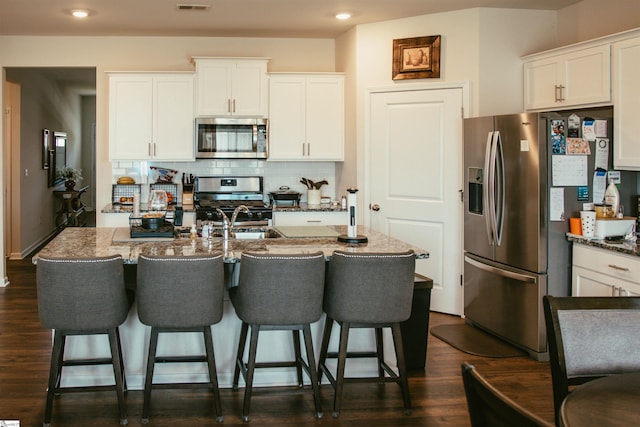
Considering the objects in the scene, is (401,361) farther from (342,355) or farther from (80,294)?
(80,294)

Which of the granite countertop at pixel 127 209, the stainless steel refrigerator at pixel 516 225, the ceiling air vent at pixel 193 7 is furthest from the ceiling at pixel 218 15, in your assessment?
the granite countertop at pixel 127 209

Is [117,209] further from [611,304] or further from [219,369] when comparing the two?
[611,304]

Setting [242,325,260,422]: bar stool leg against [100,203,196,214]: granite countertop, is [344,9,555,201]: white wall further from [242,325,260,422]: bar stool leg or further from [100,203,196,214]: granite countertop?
[242,325,260,422]: bar stool leg

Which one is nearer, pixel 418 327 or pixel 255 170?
pixel 418 327

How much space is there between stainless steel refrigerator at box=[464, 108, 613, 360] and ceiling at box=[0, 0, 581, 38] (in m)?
1.09

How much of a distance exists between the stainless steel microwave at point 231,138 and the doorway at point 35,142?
5.47ft

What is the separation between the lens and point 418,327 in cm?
402

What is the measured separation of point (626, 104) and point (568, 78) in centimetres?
62

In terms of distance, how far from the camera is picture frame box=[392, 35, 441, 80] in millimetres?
5441

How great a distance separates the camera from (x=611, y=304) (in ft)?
7.04

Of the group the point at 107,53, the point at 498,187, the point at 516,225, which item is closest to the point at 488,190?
the point at 498,187

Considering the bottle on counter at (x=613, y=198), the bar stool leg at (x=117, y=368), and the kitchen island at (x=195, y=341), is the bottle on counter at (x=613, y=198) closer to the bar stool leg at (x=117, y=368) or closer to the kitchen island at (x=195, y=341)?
the kitchen island at (x=195, y=341)

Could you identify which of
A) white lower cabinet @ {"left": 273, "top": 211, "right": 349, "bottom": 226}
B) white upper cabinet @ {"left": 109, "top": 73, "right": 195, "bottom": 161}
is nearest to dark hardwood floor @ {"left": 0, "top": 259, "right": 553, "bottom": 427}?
white lower cabinet @ {"left": 273, "top": 211, "right": 349, "bottom": 226}

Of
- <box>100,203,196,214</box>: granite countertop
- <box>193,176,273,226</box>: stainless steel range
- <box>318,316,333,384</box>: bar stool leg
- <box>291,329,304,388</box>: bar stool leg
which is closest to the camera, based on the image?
<box>318,316,333,384</box>: bar stool leg
